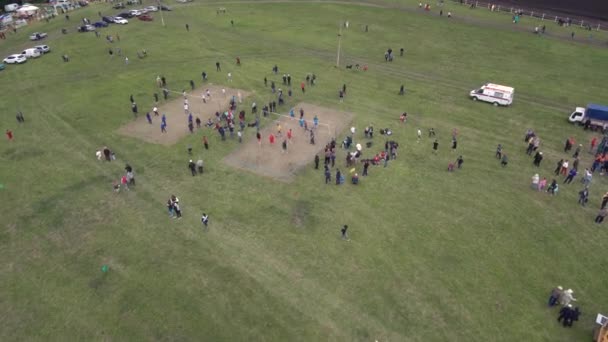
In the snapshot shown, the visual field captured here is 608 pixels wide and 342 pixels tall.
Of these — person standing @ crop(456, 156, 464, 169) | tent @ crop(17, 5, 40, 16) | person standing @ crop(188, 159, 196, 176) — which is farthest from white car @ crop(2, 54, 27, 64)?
person standing @ crop(456, 156, 464, 169)

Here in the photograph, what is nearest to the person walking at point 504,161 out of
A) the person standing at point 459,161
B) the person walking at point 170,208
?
the person standing at point 459,161

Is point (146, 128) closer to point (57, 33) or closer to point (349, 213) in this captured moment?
point (349, 213)

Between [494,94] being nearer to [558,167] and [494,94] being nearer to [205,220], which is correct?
[558,167]

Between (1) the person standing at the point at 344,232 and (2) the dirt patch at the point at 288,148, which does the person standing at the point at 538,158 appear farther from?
(1) the person standing at the point at 344,232

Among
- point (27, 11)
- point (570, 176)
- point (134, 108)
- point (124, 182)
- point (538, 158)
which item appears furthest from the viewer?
point (27, 11)

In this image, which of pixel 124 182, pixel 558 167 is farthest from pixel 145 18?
pixel 558 167

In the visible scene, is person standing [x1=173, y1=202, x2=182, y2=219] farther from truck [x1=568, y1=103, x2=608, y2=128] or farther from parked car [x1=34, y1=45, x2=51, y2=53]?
parked car [x1=34, y1=45, x2=51, y2=53]
